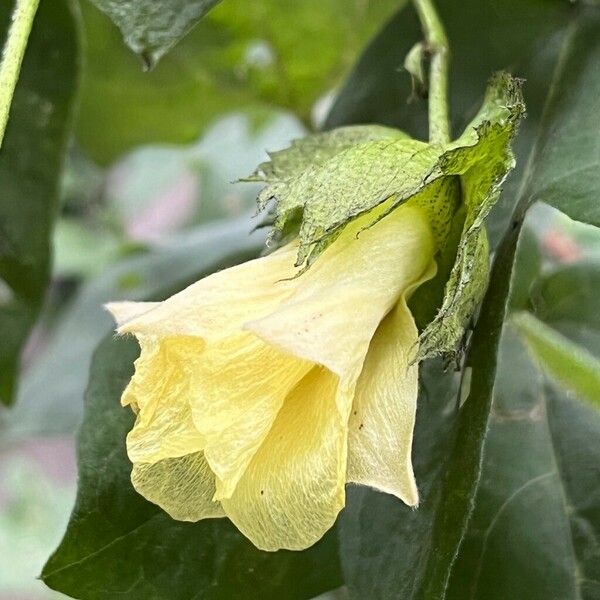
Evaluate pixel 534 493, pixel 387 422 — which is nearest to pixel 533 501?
pixel 534 493

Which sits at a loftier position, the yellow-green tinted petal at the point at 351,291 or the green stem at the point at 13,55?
the green stem at the point at 13,55

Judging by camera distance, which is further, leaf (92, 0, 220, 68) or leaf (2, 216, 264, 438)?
leaf (2, 216, 264, 438)

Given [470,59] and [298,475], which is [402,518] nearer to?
[298,475]

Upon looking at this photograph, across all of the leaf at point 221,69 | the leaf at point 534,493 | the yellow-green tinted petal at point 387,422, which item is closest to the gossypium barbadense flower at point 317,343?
the yellow-green tinted petal at point 387,422

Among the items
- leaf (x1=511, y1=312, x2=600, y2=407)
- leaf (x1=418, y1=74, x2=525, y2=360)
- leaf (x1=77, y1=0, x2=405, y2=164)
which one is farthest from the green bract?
leaf (x1=77, y1=0, x2=405, y2=164)

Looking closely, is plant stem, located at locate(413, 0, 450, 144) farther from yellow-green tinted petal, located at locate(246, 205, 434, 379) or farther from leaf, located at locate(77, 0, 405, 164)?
leaf, located at locate(77, 0, 405, 164)

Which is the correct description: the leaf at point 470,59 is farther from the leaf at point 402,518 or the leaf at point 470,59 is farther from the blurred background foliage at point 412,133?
the leaf at point 402,518

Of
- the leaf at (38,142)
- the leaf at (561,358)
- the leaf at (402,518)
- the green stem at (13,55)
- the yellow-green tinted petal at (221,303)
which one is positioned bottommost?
the leaf at (561,358)
